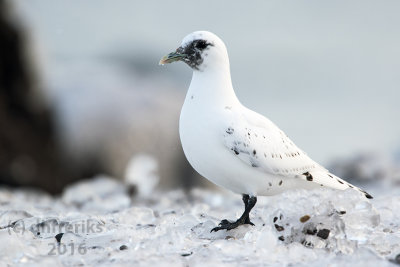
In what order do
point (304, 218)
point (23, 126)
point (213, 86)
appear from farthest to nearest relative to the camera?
point (23, 126) < point (213, 86) < point (304, 218)

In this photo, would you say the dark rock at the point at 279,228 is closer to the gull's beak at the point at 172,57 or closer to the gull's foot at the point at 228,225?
the gull's foot at the point at 228,225

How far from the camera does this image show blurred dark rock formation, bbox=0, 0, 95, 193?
481 inches

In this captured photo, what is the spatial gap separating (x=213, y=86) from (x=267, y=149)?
617 mm

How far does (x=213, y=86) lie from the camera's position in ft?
14.9

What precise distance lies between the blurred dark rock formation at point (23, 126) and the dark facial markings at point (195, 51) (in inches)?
323

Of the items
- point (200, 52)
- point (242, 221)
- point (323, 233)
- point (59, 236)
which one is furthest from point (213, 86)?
point (59, 236)

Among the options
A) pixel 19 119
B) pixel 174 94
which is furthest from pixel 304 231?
pixel 174 94

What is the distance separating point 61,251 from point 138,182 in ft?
17.8

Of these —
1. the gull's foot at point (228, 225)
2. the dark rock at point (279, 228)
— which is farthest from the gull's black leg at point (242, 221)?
the dark rock at point (279, 228)

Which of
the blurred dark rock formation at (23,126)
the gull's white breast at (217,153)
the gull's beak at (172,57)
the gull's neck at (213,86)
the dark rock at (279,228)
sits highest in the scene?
the blurred dark rock formation at (23,126)

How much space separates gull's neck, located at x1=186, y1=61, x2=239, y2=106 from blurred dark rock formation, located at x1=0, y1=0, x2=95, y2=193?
8211 millimetres

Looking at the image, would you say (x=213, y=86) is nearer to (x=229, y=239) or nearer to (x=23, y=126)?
(x=229, y=239)

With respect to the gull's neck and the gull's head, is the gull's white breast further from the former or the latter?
the gull's head

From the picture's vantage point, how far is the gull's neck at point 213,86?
14.8 ft
